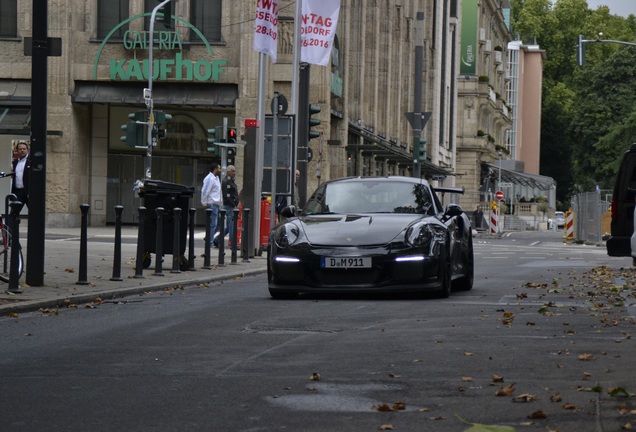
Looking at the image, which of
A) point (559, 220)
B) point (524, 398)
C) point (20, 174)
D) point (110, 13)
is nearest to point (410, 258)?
point (524, 398)

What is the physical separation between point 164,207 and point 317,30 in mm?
8858

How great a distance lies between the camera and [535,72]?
134500 millimetres

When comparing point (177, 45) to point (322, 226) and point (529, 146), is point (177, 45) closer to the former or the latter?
point (322, 226)

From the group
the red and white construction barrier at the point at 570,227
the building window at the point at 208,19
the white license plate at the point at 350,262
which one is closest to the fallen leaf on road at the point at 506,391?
the white license plate at the point at 350,262

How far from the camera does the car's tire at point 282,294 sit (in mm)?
15219

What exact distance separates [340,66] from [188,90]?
Answer: 7505 millimetres

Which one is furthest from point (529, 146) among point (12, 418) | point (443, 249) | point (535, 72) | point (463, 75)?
point (12, 418)

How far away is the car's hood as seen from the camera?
1472cm

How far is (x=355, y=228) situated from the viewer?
14984 mm

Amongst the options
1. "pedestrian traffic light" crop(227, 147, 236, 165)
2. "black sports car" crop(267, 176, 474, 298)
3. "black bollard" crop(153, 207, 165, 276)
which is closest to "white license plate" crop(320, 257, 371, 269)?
"black sports car" crop(267, 176, 474, 298)

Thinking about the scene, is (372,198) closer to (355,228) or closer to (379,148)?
(355,228)

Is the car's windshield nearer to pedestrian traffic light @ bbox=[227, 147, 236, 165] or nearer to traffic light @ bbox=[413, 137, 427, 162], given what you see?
pedestrian traffic light @ bbox=[227, 147, 236, 165]

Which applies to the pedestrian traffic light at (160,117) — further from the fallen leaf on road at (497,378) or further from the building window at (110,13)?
the fallen leaf on road at (497,378)

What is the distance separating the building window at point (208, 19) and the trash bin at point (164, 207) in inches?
992
